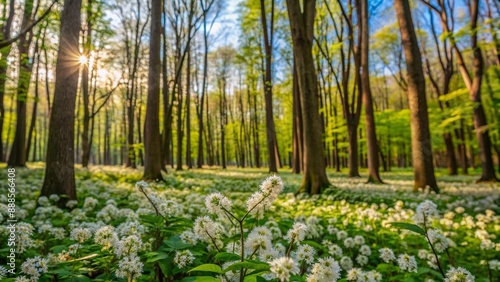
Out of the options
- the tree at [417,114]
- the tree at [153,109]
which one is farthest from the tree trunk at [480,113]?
the tree at [153,109]

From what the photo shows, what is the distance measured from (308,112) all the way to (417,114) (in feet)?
11.1

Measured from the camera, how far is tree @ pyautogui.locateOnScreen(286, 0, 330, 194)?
326 inches

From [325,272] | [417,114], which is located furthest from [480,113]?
[325,272]

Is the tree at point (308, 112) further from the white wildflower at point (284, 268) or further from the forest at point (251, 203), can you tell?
the white wildflower at point (284, 268)

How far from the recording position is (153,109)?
36.7ft

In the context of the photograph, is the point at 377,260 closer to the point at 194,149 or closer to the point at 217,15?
the point at 217,15

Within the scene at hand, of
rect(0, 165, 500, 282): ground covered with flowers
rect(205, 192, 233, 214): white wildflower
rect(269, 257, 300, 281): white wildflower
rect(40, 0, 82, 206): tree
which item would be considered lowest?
rect(0, 165, 500, 282): ground covered with flowers

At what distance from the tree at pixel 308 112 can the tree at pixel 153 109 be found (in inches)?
219

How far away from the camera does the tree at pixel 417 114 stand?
826 cm

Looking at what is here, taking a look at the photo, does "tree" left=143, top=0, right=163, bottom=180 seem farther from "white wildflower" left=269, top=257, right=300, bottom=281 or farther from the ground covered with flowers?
"white wildflower" left=269, top=257, right=300, bottom=281

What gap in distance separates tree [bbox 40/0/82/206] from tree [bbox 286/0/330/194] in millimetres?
6022

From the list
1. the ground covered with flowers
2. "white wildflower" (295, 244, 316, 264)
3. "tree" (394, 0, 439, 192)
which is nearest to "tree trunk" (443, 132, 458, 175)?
"tree" (394, 0, 439, 192)

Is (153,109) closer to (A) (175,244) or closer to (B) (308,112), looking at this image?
(B) (308,112)

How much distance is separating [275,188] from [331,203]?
594cm
